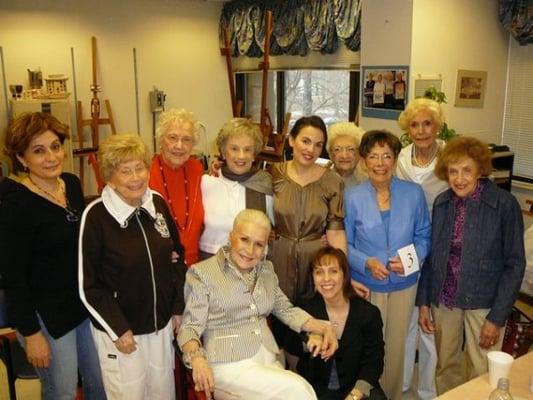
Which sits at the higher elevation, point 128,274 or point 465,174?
point 465,174

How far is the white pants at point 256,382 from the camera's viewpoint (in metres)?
1.86

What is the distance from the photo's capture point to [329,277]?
2.07 m

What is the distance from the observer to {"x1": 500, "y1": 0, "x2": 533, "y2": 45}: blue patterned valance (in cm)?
390

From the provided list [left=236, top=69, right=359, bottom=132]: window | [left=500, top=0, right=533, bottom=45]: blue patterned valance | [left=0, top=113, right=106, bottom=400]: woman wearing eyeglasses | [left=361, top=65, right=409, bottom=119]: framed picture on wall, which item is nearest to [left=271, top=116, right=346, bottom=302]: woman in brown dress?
[left=0, top=113, right=106, bottom=400]: woman wearing eyeglasses

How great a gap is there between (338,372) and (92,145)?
15.9 ft

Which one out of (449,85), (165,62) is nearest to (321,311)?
(449,85)

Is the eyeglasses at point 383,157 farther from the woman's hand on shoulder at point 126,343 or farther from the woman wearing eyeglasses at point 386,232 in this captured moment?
the woman's hand on shoulder at point 126,343

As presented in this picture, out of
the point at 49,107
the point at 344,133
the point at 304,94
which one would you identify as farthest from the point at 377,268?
the point at 49,107

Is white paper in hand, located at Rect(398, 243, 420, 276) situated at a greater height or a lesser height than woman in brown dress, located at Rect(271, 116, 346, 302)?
lesser

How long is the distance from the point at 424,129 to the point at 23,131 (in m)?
1.90

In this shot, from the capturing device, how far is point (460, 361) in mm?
2420

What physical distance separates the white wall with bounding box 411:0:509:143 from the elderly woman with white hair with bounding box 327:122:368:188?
1.49 metres

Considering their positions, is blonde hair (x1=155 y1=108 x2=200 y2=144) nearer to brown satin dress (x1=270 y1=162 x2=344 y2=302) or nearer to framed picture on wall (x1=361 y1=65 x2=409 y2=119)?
brown satin dress (x1=270 y1=162 x2=344 y2=302)

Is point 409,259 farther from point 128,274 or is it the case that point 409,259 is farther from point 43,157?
point 43,157
